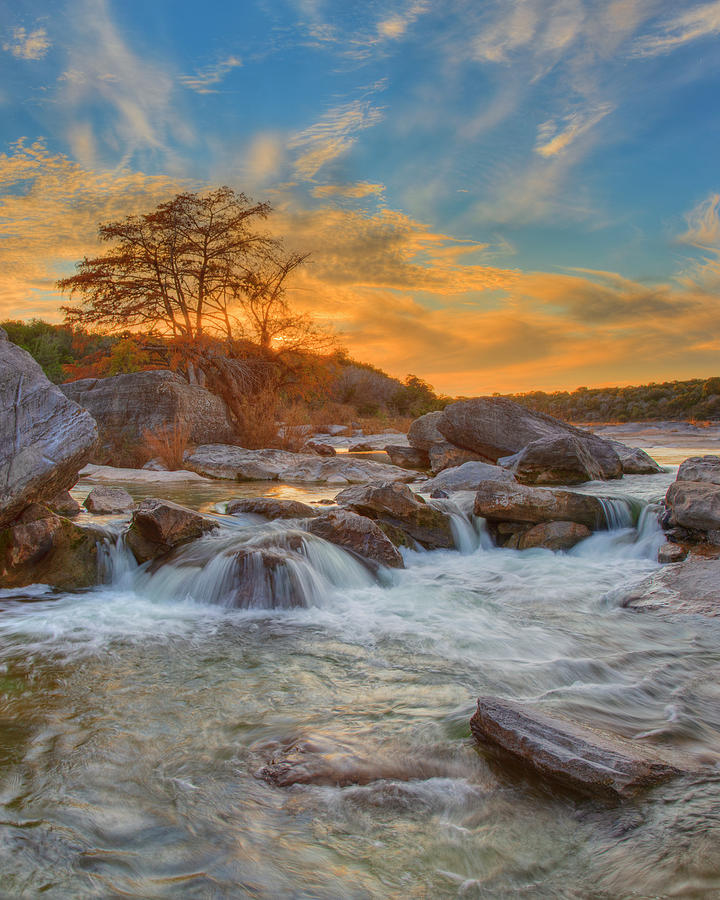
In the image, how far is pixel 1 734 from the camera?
9.04ft

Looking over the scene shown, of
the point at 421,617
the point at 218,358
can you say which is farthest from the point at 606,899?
the point at 218,358

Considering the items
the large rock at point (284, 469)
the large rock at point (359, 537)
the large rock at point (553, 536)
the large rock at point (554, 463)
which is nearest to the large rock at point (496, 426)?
the large rock at point (284, 469)

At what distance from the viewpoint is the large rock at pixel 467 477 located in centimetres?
1065

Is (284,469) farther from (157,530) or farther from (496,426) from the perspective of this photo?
(157,530)

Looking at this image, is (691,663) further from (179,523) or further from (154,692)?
(179,523)

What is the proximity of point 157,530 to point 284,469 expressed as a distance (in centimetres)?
886

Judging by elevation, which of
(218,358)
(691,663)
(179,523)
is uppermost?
(218,358)

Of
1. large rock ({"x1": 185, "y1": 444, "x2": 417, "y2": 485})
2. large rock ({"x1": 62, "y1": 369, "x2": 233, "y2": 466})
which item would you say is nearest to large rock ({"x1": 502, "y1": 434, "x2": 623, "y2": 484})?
large rock ({"x1": 185, "y1": 444, "x2": 417, "y2": 485})

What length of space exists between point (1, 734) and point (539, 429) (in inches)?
539

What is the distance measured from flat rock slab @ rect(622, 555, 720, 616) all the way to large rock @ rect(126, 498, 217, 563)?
428cm

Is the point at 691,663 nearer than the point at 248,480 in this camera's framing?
Yes

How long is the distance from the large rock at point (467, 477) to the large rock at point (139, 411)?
782 centimetres

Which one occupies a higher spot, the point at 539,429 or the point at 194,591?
the point at 539,429

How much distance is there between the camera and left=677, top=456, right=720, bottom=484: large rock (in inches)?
292
